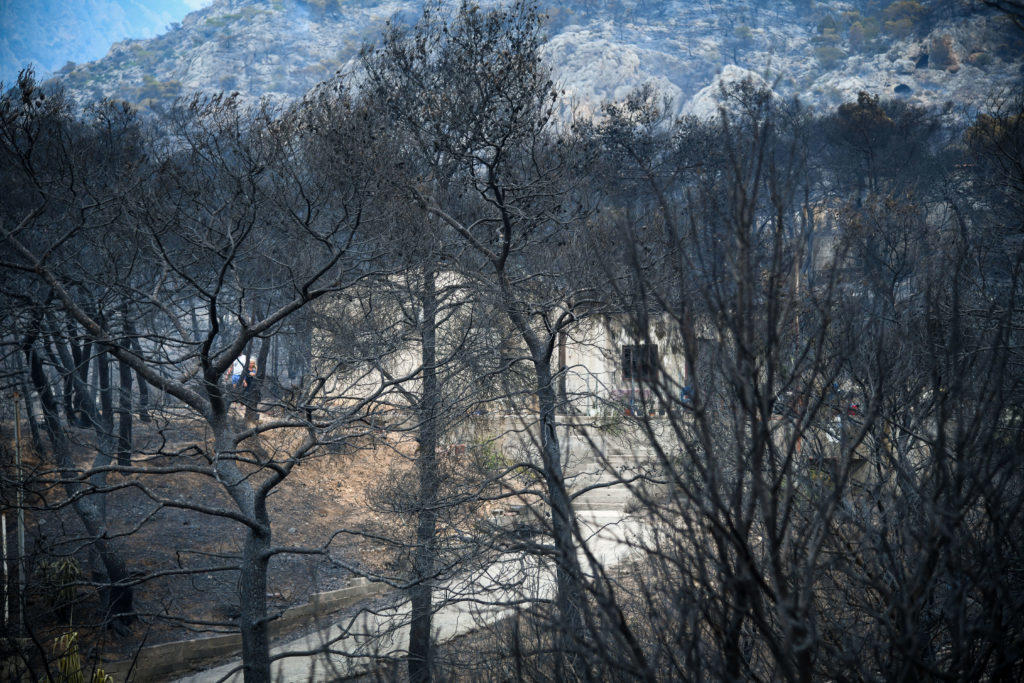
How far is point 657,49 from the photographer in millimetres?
79188

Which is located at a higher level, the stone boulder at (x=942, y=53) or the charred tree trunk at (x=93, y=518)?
the stone boulder at (x=942, y=53)

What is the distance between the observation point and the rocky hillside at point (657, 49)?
5534cm

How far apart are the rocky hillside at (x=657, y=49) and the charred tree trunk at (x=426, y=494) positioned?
149ft

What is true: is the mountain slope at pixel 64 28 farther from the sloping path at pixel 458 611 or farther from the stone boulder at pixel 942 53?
the sloping path at pixel 458 611

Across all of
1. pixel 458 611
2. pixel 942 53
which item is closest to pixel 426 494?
pixel 458 611

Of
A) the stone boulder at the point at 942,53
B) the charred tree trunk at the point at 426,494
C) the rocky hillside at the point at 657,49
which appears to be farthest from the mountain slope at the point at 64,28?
the charred tree trunk at the point at 426,494

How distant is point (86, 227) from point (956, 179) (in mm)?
23501

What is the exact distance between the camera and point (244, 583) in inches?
291

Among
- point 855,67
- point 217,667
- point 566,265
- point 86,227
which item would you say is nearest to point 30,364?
point 86,227

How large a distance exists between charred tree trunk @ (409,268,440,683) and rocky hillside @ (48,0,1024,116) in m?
45.3

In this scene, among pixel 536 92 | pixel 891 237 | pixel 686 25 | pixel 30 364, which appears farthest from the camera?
pixel 686 25

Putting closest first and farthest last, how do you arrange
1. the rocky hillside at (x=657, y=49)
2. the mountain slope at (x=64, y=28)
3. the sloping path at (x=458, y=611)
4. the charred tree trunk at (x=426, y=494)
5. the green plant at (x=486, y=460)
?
the sloping path at (x=458, y=611) < the charred tree trunk at (x=426, y=494) < the green plant at (x=486, y=460) < the rocky hillside at (x=657, y=49) < the mountain slope at (x=64, y=28)

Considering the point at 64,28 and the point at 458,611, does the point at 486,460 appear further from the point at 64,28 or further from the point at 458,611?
the point at 64,28

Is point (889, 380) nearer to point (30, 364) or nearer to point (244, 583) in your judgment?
point (244, 583)
